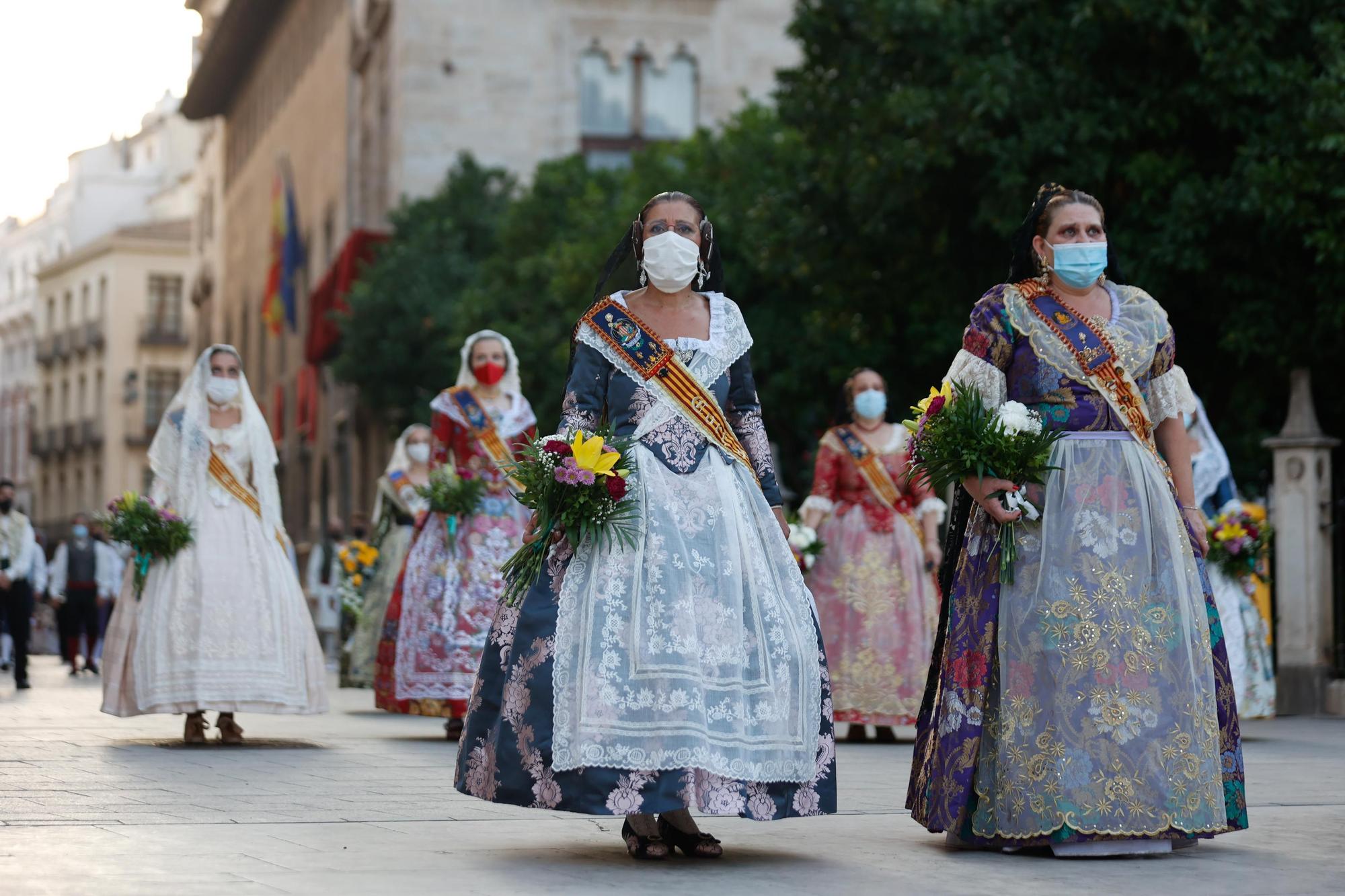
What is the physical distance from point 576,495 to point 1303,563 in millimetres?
11628

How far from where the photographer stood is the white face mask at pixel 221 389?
13.0 meters

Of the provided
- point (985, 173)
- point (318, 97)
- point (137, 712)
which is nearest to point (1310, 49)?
point (985, 173)

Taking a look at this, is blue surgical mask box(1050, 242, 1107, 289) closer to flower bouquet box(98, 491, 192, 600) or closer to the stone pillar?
flower bouquet box(98, 491, 192, 600)

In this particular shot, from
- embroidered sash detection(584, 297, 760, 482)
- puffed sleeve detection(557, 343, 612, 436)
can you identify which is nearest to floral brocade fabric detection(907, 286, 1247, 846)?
embroidered sash detection(584, 297, 760, 482)

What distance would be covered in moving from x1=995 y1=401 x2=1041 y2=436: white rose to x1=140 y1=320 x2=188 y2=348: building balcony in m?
87.7

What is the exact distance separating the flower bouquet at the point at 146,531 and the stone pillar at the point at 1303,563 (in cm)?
879

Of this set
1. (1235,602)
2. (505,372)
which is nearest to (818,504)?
(505,372)

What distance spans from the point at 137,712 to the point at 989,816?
664cm

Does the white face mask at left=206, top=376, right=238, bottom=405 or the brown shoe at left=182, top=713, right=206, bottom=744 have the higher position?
the white face mask at left=206, top=376, right=238, bottom=405

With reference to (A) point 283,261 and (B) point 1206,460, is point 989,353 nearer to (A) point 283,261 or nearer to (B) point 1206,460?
(B) point 1206,460

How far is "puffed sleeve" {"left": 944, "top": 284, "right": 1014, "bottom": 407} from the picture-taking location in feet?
25.8

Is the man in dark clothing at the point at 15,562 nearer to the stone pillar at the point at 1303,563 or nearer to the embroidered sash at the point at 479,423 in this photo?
the embroidered sash at the point at 479,423

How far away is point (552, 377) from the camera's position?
3309 cm

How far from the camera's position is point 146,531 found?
12773 millimetres
